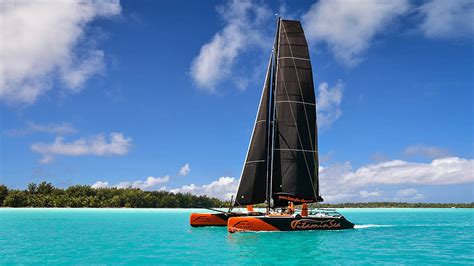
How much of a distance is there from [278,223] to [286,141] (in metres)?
5.99

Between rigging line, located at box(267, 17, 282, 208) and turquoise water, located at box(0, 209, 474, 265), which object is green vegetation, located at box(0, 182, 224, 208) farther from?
rigging line, located at box(267, 17, 282, 208)

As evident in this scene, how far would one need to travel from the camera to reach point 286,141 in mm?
29672

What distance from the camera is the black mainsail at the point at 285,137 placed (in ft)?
96.9

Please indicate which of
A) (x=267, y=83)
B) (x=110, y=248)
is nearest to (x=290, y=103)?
(x=267, y=83)

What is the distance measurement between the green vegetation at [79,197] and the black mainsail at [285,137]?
65.1m

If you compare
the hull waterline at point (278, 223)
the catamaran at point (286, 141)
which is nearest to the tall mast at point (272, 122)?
the catamaran at point (286, 141)

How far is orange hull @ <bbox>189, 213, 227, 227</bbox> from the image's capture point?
33.0 meters

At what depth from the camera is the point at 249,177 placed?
30.0 meters

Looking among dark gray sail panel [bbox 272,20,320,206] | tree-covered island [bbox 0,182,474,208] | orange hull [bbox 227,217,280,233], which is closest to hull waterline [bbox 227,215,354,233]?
orange hull [bbox 227,217,280,233]

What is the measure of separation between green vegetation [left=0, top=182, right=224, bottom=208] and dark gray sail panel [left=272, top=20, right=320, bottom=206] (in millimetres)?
66479

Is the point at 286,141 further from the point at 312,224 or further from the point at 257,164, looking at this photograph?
the point at 312,224

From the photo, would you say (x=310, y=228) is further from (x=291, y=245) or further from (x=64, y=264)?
(x=64, y=264)

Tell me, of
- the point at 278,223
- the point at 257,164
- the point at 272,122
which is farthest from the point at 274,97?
the point at 278,223

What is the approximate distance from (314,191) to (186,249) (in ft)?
40.0
